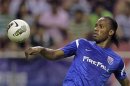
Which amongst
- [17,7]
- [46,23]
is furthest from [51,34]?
[17,7]

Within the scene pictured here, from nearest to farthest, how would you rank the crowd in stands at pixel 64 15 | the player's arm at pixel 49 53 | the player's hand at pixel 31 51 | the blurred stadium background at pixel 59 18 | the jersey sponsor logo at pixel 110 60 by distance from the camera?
1. the player's hand at pixel 31 51
2. the player's arm at pixel 49 53
3. the jersey sponsor logo at pixel 110 60
4. the blurred stadium background at pixel 59 18
5. the crowd in stands at pixel 64 15

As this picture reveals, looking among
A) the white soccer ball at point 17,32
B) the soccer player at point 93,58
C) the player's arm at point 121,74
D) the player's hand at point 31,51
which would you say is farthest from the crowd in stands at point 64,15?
the player's hand at point 31,51

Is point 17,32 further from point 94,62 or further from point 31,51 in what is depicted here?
point 94,62

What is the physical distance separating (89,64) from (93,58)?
12 centimetres

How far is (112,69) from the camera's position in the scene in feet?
22.8

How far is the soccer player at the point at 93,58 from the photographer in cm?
668

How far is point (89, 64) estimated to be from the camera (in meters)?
6.75

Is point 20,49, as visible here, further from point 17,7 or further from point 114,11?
point 114,11

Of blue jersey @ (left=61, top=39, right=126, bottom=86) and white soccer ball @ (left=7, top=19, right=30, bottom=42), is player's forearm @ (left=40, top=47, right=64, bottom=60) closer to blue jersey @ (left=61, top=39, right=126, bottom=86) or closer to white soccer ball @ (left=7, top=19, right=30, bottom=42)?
blue jersey @ (left=61, top=39, right=126, bottom=86)

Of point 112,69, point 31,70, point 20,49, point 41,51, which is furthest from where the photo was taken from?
point 20,49

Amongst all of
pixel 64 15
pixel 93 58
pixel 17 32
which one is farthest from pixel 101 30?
pixel 64 15

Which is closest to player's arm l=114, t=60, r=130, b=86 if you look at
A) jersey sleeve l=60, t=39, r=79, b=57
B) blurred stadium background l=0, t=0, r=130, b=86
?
jersey sleeve l=60, t=39, r=79, b=57

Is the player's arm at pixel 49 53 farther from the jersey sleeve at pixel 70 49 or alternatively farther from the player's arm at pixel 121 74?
the player's arm at pixel 121 74

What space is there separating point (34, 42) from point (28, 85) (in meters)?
1.41
